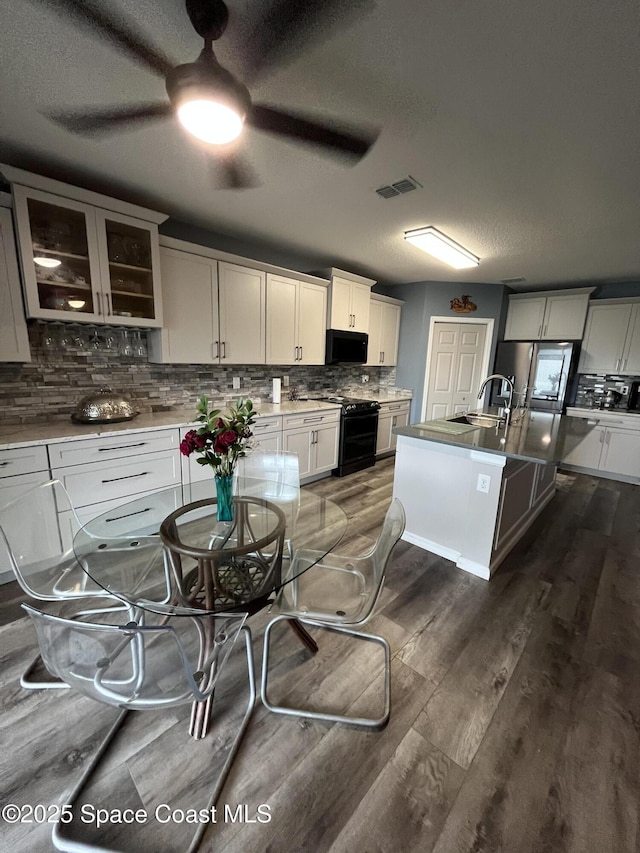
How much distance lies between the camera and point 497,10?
1.09 meters

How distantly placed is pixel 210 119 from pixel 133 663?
1.91 meters

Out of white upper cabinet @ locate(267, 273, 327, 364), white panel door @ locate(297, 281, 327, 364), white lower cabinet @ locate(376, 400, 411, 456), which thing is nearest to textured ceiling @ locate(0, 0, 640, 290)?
white upper cabinet @ locate(267, 273, 327, 364)

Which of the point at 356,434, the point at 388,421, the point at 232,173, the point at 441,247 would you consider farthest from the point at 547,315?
the point at 232,173

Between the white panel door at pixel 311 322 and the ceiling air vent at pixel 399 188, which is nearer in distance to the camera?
the ceiling air vent at pixel 399 188

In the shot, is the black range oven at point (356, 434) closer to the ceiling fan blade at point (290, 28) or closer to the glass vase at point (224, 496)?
the glass vase at point (224, 496)

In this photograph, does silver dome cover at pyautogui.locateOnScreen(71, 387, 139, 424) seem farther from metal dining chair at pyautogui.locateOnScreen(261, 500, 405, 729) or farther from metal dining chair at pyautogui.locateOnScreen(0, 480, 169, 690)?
metal dining chair at pyautogui.locateOnScreen(261, 500, 405, 729)

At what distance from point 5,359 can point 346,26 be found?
2494mm

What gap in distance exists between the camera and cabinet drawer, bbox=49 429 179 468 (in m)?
2.16

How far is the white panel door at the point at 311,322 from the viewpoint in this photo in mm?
3834

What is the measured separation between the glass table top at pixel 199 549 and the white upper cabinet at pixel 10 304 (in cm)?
134

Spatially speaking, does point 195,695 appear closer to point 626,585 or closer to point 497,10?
point 497,10

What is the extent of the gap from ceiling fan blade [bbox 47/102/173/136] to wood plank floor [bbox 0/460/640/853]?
239 cm

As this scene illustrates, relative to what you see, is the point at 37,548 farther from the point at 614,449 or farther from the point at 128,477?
the point at 614,449

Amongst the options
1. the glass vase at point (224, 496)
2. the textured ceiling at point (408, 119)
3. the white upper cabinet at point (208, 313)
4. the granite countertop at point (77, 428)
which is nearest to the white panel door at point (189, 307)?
the white upper cabinet at point (208, 313)
